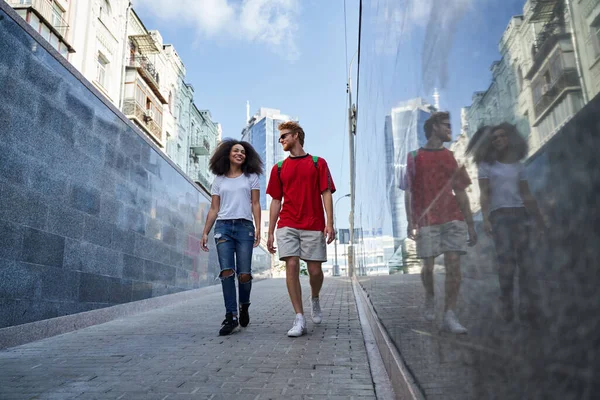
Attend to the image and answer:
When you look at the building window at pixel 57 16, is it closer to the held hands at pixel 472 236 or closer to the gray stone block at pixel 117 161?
the gray stone block at pixel 117 161

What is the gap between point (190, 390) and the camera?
2.31 m

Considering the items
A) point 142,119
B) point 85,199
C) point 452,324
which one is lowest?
point 452,324

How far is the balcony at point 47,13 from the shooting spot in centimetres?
1429

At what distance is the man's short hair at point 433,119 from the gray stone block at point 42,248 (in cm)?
356

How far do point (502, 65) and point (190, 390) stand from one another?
6.86 ft

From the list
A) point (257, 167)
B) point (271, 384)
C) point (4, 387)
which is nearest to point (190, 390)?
point (271, 384)

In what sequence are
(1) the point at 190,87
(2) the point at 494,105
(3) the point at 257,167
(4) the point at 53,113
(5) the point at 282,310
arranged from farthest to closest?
(1) the point at 190,87, (5) the point at 282,310, (3) the point at 257,167, (4) the point at 53,113, (2) the point at 494,105

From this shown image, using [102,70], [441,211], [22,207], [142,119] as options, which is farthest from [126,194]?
[142,119]

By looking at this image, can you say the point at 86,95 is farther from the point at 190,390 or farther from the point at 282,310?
the point at 190,390

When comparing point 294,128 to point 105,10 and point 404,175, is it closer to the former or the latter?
point 404,175

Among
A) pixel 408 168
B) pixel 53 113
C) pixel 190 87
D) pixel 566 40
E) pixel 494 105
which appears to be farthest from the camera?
pixel 190 87

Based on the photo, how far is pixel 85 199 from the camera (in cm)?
495

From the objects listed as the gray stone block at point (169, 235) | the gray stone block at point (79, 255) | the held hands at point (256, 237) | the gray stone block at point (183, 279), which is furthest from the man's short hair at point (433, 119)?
the gray stone block at point (183, 279)

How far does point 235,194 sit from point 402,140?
8.00ft
